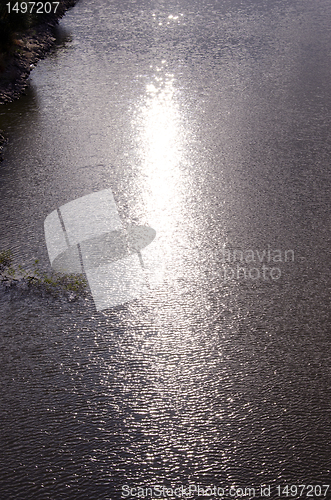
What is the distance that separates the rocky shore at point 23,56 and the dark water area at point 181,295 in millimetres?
187

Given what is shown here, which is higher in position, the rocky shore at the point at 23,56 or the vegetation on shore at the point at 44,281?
the rocky shore at the point at 23,56

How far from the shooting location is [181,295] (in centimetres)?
306

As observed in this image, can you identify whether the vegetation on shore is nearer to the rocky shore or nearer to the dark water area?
the dark water area

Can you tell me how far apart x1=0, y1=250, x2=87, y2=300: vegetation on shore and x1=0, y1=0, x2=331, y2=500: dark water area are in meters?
0.08

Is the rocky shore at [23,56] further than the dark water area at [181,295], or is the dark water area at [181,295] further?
the rocky shore at [23,56]

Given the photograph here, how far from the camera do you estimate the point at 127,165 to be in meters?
4.45

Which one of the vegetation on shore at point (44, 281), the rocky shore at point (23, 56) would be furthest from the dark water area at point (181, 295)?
the rocky shore at point (23, 56)

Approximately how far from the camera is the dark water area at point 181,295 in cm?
220

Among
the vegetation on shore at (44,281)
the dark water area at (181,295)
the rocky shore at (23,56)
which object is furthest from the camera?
the rocky shore at (23,56)

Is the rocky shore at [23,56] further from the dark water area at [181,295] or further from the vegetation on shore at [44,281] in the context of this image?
the vegetation on shore at [44,281]

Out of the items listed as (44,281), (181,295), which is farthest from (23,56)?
(181,295)

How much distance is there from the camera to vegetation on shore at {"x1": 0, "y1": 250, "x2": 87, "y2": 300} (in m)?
3.11

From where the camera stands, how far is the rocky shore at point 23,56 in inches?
235

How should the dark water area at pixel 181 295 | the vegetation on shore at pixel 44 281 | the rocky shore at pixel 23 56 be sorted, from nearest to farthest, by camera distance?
the dark water area at pixel 181 295
the vegetation on shore at pixel 44 281
the rocky shore at pixel 23 56
